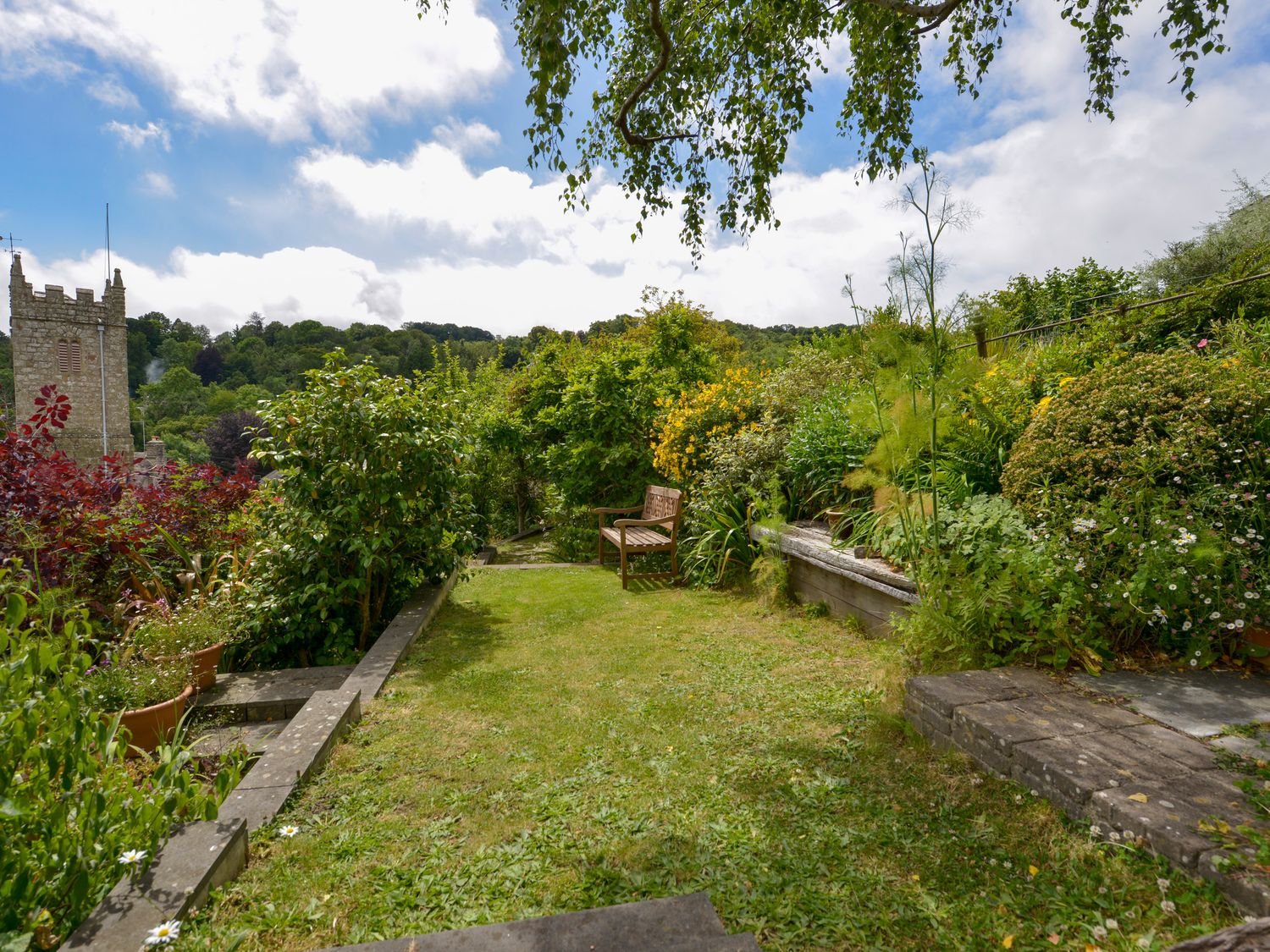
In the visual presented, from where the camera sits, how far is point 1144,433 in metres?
3.24

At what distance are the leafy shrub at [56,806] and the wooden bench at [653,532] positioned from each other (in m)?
4.74

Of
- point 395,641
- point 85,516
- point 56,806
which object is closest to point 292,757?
point 56,806

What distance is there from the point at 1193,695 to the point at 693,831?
2.07 metres

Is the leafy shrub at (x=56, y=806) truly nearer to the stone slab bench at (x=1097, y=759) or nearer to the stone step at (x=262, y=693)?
the stone step at (x=262, y=693)

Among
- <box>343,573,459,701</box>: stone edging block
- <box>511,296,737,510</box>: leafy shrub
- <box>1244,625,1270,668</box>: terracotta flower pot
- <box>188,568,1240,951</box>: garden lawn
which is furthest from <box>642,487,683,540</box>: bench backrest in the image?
<box>1244,625,1270,668</box>: terracotta flower pot

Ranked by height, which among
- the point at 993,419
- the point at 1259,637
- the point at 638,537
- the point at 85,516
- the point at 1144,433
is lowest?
the point at 638,537

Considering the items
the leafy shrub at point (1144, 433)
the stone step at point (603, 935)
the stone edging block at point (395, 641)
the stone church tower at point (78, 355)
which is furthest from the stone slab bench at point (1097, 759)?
the stone church tower at point (78, 355)

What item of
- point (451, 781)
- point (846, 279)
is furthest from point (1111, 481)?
point (451, 781)

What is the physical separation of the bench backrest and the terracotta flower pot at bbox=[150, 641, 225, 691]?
4058 millimetres

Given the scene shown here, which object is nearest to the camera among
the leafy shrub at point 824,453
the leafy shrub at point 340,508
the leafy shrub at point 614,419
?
the leafy shrub at point 340,508

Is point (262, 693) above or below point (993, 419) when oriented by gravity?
below

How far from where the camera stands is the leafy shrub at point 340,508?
15.1 ft

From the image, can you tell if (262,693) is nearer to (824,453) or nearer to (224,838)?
(224,838)

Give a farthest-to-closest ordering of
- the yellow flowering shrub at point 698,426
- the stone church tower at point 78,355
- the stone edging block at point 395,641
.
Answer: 1. the stone church tower at point 78,355
2. the yellow flowering shrub at point 698,426
3. the stone edging block at point 395,641
